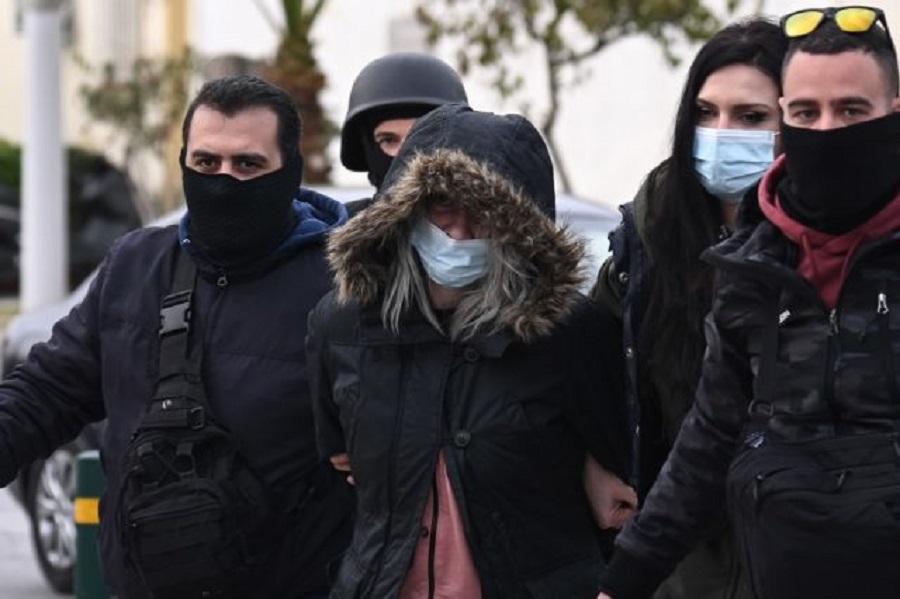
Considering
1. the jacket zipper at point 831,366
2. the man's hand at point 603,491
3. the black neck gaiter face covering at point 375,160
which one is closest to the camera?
the jacket zipper at point 831,366

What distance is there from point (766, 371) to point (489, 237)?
71 cm

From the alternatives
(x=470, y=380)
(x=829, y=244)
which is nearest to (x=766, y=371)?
(x=829, y=244)

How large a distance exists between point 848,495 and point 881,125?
1.92ft

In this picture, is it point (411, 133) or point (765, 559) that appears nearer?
point (765, 559)

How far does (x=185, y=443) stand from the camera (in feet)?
15.9

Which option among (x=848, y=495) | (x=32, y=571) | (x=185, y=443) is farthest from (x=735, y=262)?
(x=32, y=571)

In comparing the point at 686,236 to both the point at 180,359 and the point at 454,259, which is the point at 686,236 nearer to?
the point at 454,259

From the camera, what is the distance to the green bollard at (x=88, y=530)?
22.9ft

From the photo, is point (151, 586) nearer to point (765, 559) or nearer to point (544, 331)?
point (544, 331)

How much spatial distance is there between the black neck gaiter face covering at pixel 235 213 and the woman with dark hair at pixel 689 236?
29.1 inches

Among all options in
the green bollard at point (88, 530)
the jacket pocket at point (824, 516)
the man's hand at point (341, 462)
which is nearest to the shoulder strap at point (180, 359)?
the man's hand at point (341, 462)

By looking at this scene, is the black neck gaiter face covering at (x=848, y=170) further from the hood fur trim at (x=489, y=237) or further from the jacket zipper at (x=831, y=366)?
the hood fur trim at (x=489, y=237)

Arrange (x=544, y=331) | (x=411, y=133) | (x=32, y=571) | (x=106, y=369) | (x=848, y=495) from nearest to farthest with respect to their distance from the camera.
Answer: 1. (x=848, y=495)
2. (x=544, y=331)
3. (x=411, y=133)
4. (x=106, y=369)
5. (x=32, y=571)

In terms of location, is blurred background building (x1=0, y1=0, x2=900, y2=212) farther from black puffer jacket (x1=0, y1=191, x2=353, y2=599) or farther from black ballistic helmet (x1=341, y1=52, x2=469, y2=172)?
black ballistic helmet (x1=341, y1=52, x2=469, y2=172)
